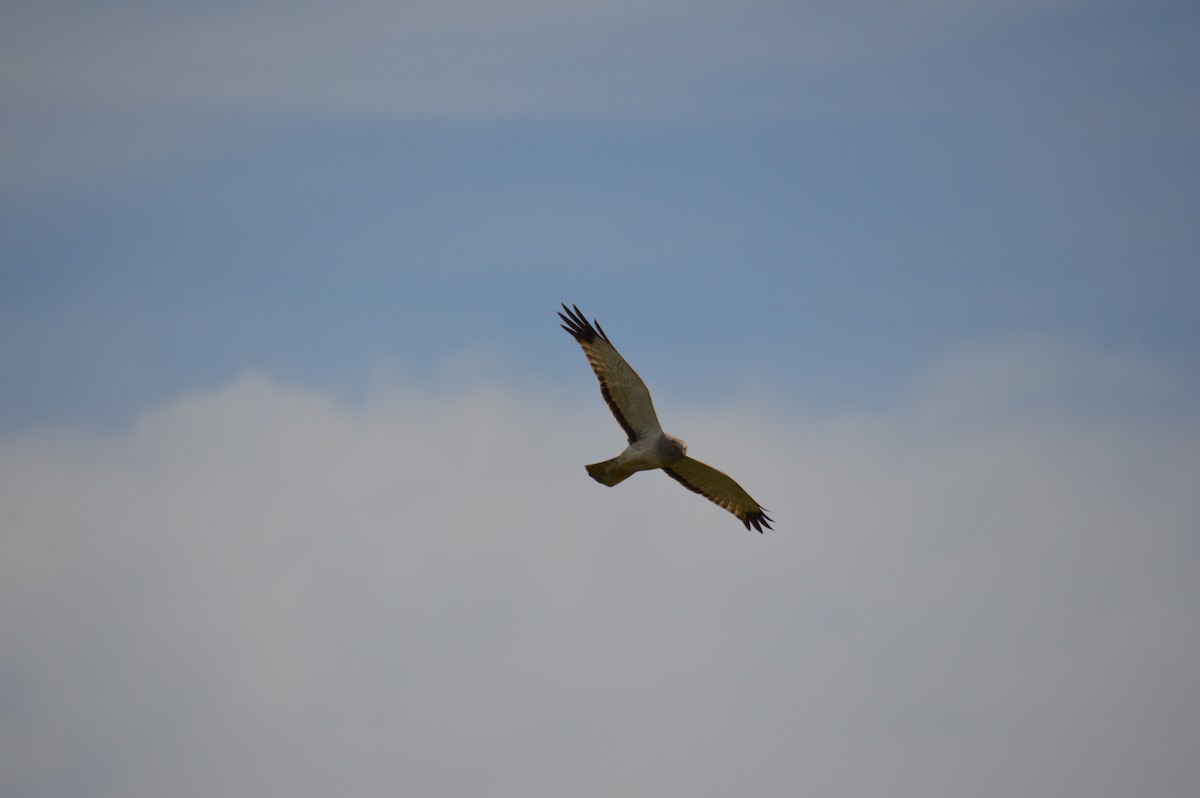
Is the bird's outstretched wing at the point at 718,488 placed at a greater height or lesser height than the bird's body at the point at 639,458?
greater

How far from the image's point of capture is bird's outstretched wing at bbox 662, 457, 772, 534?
19.3 m

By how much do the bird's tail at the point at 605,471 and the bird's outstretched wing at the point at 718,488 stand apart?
941 millimetres

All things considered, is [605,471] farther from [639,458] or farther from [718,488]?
[718,488]

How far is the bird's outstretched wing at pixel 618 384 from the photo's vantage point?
18078mm

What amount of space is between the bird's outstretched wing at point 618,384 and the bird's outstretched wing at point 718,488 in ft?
3.01

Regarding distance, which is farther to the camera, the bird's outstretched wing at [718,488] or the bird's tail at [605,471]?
the bird's outstretched wing at [718,488]

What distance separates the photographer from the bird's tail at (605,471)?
18219 millimetres

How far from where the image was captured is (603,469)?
1827 centimetres

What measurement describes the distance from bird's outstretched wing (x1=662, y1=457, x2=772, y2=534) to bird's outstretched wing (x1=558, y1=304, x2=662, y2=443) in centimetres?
92

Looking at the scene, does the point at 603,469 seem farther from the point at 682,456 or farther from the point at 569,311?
the point at 569,311

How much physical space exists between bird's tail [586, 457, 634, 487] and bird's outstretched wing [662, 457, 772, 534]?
94 centimetres

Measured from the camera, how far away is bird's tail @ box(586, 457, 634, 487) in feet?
59.8

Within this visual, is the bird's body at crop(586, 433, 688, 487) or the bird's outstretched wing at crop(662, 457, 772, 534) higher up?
the bird's outstretched wing at crop(662, 457, 772, 534)

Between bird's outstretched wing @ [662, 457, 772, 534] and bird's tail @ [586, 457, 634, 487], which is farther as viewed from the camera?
bird's outstretched wing @ [662, 457, 772, 534]
